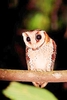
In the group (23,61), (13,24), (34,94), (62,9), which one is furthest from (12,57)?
(62,9)

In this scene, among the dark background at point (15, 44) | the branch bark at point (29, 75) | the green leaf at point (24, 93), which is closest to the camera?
the branch bark at point (29, 75)

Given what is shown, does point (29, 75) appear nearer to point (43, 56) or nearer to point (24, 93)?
point (43, 56)

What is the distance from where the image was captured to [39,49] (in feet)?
3.53

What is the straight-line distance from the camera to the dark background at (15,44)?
1.45m

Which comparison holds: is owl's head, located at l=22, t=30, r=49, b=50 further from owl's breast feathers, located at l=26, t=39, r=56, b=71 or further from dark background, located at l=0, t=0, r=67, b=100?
dark background, located at l=0, t=0, r=67, b=100

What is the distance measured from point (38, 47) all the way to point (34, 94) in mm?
308

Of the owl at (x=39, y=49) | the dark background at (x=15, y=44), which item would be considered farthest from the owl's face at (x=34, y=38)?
the dark background at (x=15, y=44)

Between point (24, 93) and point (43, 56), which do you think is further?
point (24, 93)

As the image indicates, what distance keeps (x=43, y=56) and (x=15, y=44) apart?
1.37 feet

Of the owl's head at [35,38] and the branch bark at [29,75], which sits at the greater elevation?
the owl's head at [35,38]

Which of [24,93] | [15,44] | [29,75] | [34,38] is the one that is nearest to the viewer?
[29,75]

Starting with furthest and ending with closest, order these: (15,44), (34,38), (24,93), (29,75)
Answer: (15,44), (24,93), (34,38), (29,75)

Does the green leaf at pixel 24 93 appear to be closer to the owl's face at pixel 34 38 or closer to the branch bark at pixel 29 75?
the owl's face at pixel 34 38

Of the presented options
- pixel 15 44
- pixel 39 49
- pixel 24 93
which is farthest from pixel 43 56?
pixel 15 44
